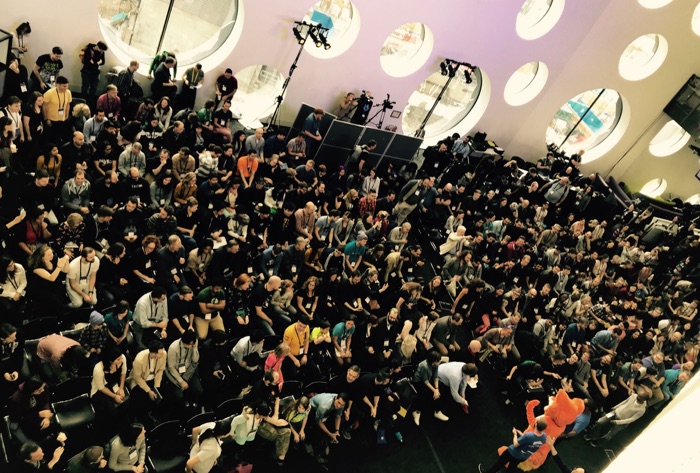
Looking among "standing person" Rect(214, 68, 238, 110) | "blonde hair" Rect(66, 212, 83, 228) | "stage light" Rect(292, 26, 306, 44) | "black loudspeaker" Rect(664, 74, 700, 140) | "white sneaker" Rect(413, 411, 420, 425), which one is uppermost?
"black loudspeaker" Rect(664, 74, 700, 140)

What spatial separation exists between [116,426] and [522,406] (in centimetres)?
561

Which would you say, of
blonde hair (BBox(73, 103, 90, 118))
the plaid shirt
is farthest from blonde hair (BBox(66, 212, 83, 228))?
blonde hair (BBox(73, 103, 90, 118))

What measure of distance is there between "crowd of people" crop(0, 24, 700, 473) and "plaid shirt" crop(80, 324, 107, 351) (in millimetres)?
22

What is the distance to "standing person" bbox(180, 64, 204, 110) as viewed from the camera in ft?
33.7

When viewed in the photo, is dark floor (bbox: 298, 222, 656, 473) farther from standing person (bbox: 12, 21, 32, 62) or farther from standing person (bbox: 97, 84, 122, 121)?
standing person (bbox: 12, 21, 32, 62)

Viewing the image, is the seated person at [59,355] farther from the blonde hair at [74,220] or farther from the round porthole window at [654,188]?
the round porthole window at [654,188]

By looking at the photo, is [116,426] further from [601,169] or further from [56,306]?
[601,169]

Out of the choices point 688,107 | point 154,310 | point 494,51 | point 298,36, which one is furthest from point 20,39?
point 688,107

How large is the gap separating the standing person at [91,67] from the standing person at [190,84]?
54.2 inches

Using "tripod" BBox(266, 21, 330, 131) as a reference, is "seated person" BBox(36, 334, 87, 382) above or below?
below

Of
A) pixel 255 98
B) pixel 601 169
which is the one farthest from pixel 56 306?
pixel 601 169

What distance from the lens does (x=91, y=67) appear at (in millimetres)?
9430

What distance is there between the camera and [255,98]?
12758mm

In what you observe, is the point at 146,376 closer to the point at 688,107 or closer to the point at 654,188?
the point at 688,107
